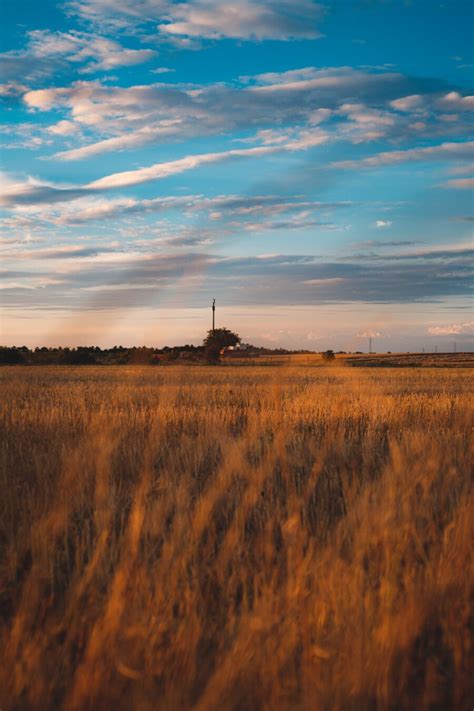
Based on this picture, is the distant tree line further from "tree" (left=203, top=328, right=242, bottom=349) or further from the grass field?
the grass field

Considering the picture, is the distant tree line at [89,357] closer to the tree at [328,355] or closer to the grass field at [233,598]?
the tree at [328,355]

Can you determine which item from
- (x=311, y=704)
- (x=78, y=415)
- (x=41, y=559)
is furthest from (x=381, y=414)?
(x=311, y=704)

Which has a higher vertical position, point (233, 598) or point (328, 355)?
point (328, 355)

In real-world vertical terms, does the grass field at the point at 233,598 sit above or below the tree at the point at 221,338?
below

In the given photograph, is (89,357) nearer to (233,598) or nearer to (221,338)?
(221,338)

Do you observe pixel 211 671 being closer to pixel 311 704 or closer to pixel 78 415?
pixel 311 704

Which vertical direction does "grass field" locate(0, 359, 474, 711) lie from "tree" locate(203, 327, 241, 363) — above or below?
below

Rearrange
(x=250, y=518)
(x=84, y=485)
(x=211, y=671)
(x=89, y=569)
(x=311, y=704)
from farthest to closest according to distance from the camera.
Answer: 1. (x=84, y=485)
2. (x=250, y=518)
3. (x=89, y=569)
4. (x=211, y=671)
5. (x=311, y=704)

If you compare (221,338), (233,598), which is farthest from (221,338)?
(233,598)

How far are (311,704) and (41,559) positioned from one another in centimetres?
236

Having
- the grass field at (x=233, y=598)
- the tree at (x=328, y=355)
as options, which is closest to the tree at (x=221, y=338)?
the tree at (x=328, y=355)

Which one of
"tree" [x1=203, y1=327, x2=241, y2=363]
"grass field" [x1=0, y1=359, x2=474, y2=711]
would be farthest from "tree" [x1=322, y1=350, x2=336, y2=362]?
"grass field" [x1=0, y1=359, x2=474, y2=711]

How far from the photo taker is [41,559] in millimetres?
4395

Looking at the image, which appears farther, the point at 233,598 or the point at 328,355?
the point at 328,355
